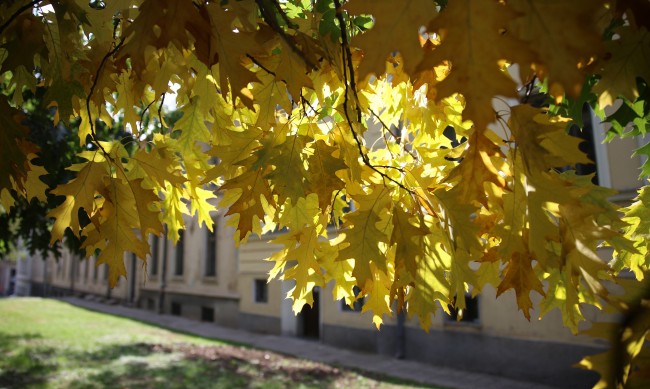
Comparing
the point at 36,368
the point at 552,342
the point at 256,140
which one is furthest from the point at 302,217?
the point at 36,368

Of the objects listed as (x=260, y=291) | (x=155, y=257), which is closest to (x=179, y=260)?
(x=155, y=257)

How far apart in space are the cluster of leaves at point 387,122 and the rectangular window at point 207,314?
1471 centimetres

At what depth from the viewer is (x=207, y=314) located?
53.8ft

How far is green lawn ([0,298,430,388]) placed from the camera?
7414 mm

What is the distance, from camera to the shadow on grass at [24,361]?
7.38m

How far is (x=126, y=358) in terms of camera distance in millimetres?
9242

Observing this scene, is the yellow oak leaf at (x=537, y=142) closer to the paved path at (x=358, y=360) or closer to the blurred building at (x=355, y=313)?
the blurred building at (x=355, y=313)

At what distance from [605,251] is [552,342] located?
163 centimetres

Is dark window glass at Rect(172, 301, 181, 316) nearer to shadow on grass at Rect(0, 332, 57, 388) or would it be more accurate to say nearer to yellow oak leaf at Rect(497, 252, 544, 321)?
A: shadow on grass at Rect(0, 332, 57, 388)

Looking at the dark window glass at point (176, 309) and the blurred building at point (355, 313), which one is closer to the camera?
the blurred building at point (355, 313)

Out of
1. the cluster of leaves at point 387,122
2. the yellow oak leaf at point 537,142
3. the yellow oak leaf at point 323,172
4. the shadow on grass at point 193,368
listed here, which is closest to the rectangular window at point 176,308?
the shadow on grass at point 193,368

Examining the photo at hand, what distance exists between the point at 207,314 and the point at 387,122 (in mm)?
15278

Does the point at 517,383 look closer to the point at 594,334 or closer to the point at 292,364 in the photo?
the point at 292,364

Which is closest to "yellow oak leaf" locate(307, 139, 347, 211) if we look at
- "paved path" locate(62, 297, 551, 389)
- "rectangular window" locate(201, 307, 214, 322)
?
"paved path" locate(62, 297, 551, 389)
